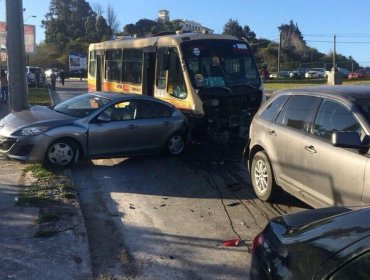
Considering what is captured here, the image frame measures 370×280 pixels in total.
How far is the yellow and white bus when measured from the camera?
498 inches

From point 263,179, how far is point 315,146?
1.66 m

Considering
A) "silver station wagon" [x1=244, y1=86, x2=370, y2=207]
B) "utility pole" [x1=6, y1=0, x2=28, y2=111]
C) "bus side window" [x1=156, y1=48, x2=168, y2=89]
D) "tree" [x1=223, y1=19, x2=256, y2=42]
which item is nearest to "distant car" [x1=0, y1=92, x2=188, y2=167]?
"utility pole" [x1=6, y1=0, x2=28, y2=111]

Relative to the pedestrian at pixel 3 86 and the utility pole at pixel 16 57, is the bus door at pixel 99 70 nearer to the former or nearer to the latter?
the utility pole at pixel 16 57

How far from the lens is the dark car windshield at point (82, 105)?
33.4ft

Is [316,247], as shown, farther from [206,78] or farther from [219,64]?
[219,64]

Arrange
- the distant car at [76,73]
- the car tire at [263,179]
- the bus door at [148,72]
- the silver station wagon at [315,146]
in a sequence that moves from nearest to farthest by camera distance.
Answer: the silver station wagon at [315,146] < the car tire at [263,179] < the bus door at [148,72] < the distant car at [76,73]

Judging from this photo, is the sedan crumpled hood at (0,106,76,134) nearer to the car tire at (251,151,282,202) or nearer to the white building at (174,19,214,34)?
the car tire at (251,151,282,202)

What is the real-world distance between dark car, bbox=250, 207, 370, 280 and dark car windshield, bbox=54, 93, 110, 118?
7215mm

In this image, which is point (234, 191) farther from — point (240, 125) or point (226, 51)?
point (226, 51)

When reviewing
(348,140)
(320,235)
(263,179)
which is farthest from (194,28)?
(320,235)

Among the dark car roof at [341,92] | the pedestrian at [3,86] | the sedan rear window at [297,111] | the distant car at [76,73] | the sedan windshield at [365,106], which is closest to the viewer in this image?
the sedan windshield at [365,106]

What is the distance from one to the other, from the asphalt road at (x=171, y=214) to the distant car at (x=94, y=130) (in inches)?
13.9

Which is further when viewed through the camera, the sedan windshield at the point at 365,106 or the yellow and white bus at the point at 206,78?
the yellow and white bus at the point at 206,78

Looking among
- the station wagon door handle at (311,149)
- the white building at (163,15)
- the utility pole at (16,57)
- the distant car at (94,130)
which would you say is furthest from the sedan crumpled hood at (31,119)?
the white building at (163,15)
